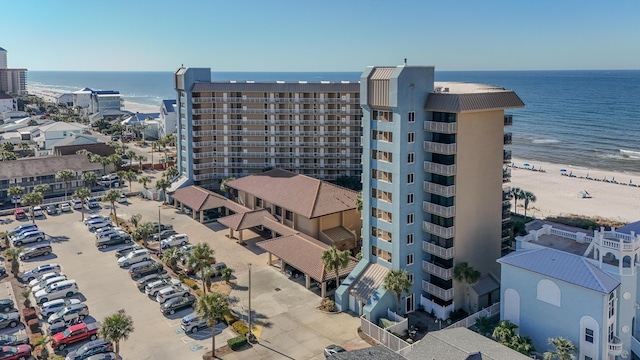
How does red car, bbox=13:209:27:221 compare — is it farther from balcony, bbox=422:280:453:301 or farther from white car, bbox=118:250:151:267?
balcony, bbox=422:280:453:301

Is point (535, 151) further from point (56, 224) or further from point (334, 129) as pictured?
point (56, 224)

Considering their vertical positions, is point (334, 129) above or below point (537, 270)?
above

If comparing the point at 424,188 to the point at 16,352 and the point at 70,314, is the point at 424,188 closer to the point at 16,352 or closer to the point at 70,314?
the point at 70,314

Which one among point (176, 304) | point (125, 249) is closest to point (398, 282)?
point (176, 304)

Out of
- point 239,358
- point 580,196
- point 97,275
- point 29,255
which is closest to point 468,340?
point 239,358

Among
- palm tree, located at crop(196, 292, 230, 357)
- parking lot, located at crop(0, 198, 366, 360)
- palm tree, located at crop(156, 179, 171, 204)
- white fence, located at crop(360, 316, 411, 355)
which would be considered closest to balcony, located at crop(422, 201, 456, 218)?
white fence, located at crop(360, 316, 411, 355)

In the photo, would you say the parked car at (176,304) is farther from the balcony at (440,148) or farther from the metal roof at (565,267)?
the metal roof at (565,267)

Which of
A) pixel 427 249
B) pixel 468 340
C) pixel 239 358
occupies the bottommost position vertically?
pixel 239 358

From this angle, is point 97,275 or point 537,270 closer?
point 537,270
